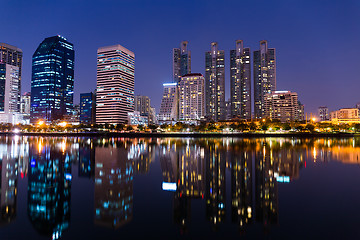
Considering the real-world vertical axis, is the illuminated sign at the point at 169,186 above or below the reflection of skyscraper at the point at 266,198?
Result: below

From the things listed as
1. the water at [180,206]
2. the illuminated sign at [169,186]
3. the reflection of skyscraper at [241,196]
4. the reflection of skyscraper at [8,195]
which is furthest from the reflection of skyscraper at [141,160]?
the reflection of skyscraper at [8,195]

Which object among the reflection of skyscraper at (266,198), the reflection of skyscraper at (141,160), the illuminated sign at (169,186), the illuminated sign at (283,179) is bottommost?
the reflection of skyscraper at (141,160)

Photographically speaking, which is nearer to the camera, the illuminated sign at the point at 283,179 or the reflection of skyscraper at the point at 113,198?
the reflection of skyscraper at the point at 113,198

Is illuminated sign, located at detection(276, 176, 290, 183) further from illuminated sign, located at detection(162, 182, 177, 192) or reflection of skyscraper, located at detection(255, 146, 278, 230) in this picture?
illuminated sign, located at detection(162, 182, 177, 192)

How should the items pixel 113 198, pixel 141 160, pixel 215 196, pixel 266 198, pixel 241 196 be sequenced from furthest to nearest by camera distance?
pixel 141 160, pixel 215 196, pixel 241 196, pixel 113 198, pixel 266 198

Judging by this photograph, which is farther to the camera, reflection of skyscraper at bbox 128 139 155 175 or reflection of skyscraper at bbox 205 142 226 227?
reflection of skyscraper at bbox 128 139 155 175

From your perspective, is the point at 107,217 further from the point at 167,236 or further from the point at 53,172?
the point at 53,172

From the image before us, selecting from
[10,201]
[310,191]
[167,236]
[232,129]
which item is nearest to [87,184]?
[10,201]

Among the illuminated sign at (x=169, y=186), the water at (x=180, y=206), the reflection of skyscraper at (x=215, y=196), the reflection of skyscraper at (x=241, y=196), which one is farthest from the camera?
the illuminated sign at (x=169, y=186)

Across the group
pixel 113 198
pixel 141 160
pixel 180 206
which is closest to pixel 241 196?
pixel 180 206

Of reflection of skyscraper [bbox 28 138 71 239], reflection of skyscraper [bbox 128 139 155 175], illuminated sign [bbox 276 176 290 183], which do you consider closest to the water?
reflection of skyscraper [bbox 28 138 71 239]

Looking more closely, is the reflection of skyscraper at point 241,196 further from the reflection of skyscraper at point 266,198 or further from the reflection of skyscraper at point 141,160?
the reflection of skyscraper at point 141,160

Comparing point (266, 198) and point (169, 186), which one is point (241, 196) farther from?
point (169, 186)

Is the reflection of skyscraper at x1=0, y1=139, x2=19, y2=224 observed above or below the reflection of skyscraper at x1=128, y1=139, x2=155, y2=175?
above
